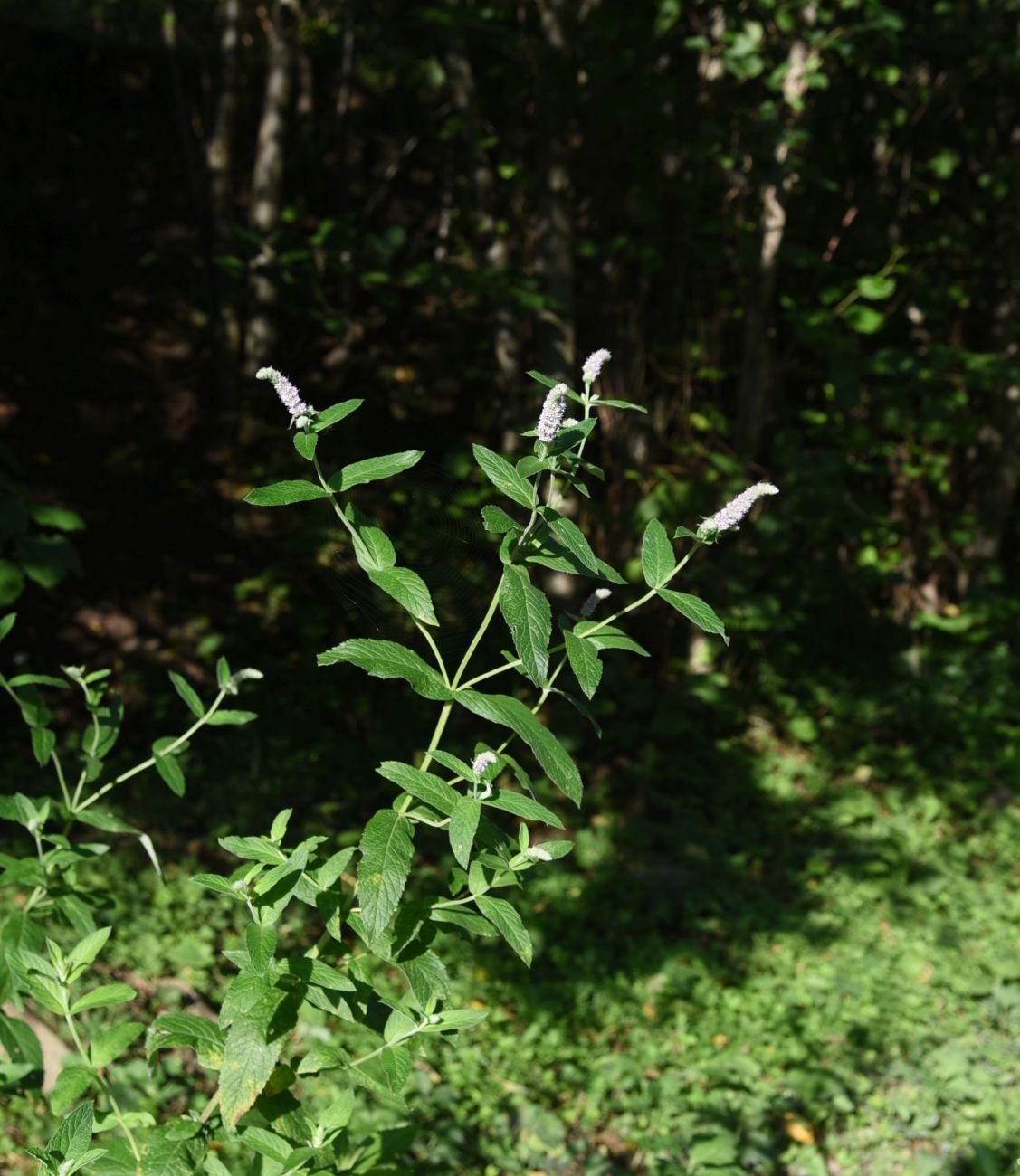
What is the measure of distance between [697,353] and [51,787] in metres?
3.49

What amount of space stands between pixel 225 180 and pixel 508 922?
17.3 feet

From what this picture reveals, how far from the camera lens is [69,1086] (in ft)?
4.29

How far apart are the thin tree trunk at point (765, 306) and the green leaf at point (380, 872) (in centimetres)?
396

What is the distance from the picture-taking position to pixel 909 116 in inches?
219

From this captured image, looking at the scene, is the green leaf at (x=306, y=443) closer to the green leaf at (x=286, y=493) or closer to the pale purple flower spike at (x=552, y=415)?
the green leaf at (x=286, y=493)

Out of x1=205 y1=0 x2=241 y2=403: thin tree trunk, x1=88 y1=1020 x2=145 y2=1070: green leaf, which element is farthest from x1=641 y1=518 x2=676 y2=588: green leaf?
x1=205 y1=0 x2=241 y2=403: thin tree trunk

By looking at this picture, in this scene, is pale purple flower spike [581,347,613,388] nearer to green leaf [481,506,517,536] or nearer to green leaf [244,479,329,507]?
green leaf [481,506,517,536]

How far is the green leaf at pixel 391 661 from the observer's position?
1.16 metres

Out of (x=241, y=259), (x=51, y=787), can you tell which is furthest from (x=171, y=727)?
(x=241, y=259)

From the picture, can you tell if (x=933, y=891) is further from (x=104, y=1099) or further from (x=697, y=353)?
(x=104, y=1099)

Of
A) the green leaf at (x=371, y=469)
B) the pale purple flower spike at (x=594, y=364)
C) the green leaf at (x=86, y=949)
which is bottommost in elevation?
the green leaf at (x=86, y=949)

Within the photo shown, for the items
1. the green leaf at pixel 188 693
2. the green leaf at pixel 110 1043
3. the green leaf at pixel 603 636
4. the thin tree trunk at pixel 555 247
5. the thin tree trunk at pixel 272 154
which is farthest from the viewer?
the thin tree trunk at pixel 272 154

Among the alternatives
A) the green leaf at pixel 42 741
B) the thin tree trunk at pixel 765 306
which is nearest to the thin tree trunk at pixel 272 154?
the thin tree trunk at pixel 765 306

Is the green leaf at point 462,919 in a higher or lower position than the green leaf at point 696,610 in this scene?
lower
